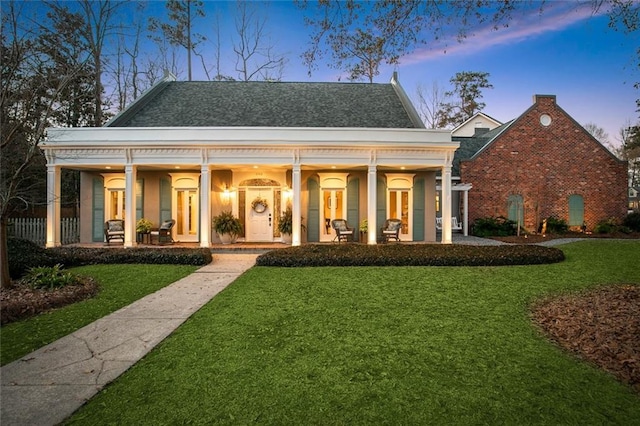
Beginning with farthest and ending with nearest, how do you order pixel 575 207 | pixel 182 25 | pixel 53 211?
pixel 182 25
pixel 575 207
pixel 53 211

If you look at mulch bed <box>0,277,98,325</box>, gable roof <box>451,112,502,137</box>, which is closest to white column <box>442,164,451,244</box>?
mulch bed <box>0,277,98,325</box>

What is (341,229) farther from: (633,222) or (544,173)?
(633,222)

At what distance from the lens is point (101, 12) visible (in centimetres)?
1920

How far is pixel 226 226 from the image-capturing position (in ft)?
45.1

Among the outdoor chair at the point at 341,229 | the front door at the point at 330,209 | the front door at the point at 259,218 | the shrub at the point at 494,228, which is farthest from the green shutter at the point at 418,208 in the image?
the front door at the point at 259,218

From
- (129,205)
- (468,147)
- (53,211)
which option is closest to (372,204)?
(129,205)

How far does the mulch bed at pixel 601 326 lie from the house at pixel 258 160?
7.47 meters

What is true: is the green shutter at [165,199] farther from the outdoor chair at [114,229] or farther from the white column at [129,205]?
the white column at [129,205]

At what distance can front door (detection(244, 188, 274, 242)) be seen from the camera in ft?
49.4

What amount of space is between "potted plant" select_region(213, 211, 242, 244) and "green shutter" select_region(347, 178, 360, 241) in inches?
176

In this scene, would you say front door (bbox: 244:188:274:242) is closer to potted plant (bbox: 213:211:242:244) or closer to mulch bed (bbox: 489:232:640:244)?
potted plant (bbox: 213:211:242:244)

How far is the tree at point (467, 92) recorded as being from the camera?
35781 millimetres

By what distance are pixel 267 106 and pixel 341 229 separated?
656 centimetres

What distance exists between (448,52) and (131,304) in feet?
20.3
